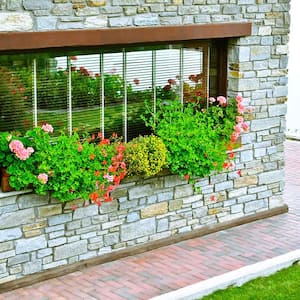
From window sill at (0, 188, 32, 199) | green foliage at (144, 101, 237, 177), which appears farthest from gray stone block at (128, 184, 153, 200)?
window sill at (0, 188, 32, 199)

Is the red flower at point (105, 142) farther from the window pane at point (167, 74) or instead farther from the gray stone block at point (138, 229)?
the window pane at point (167, 74)

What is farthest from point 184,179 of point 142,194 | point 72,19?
point 72,19

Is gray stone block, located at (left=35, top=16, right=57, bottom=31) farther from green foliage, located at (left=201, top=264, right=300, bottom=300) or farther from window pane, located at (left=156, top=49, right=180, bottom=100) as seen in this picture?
green foliage, located at (left=201, top=264, right=300, bottom=300)

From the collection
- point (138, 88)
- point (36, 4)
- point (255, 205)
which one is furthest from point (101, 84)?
point (255, 205)

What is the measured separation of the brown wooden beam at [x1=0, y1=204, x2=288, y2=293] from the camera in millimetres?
8438

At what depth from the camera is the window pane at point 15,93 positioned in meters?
8.34

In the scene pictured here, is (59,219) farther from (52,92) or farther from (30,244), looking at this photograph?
(52,92)

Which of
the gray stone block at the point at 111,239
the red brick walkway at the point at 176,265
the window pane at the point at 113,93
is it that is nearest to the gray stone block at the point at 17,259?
the red brick walkway at the point at 176,265

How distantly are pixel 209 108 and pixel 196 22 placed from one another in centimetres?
114

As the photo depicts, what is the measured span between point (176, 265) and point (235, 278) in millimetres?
823

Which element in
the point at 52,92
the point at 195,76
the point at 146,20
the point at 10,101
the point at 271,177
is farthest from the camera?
the point at 271,177

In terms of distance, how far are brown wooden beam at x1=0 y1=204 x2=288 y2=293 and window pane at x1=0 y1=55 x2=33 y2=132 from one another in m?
1.55

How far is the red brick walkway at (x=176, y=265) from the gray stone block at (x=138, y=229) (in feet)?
0.77

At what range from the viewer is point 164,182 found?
9.57 metres
